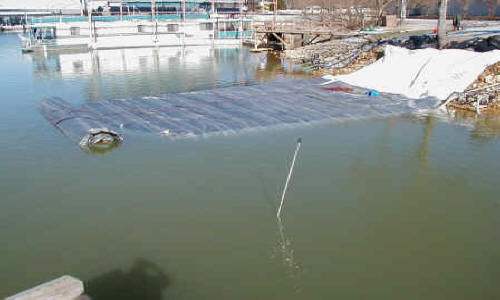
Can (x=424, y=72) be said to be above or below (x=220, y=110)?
above

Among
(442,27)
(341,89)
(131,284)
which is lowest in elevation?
(131,284)

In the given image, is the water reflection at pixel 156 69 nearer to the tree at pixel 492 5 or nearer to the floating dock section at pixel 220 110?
the floating dock section at pixel 220 110

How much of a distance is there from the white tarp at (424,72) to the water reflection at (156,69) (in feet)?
22.2

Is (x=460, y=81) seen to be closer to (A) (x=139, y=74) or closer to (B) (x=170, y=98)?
(B) (x=170, y=98)

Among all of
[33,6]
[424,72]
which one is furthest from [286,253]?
[33,6]

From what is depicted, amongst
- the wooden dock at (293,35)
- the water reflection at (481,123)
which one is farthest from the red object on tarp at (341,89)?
the wooden dock at (293,35)

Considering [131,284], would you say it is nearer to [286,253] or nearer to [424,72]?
[286,253]

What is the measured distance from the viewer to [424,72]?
19.7 meters

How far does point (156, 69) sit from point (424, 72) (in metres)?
17.6

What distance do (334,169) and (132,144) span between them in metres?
6.28

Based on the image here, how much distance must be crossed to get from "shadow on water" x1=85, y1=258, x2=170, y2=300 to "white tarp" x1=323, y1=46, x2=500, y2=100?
14.8 meters

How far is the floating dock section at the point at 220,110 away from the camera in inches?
590

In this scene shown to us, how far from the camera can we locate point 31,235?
898 centimetres

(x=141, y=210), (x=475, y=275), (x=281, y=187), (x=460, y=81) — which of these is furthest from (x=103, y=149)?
(x=460, y=81)
